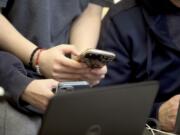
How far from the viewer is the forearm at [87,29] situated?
4.64 feet

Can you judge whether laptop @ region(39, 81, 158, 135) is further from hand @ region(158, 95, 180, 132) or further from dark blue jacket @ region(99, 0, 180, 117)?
dark blue jacket @ region(99, 0, 180, 117)

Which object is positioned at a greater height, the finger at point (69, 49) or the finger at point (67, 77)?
the finger at point (69, 49)

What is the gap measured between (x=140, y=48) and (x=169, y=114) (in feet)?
0.89

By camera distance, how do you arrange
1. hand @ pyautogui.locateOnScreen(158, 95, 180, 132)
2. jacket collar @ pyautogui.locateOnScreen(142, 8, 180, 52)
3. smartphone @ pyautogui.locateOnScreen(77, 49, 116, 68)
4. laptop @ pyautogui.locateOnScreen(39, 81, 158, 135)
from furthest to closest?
jacket collar @ pyautogui.locateOnScreen(142, 8, 180, 52)
hand @ pyautogui.locateOnScreen(158, 95, 180, 132)
smartphone @ pyautogui.locateOnScreen(77, 49, 116, 68)
laptop @ pyautogui.locateOnScreen(39, 81, 158, 135)

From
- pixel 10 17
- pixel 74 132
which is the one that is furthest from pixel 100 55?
pixel 10 17

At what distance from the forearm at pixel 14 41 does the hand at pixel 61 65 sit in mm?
48

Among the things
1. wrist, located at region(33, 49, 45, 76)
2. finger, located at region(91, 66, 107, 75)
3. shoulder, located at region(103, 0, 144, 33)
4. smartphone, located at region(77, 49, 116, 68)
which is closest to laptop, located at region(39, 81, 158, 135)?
smartphone, located at region(77, 49, 116, 68)

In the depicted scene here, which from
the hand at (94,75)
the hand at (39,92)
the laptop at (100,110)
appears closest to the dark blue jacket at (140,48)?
the hand at (94,75)

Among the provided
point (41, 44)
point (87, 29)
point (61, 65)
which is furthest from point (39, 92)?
point (87, 29)

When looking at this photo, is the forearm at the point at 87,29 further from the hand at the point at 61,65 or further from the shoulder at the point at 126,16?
the hand at the point at 61,65

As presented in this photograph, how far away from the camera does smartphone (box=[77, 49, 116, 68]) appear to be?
104 cm

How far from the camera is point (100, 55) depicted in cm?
105

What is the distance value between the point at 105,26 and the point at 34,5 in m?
0.37

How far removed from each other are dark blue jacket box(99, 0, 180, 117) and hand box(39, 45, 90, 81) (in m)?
0.31
